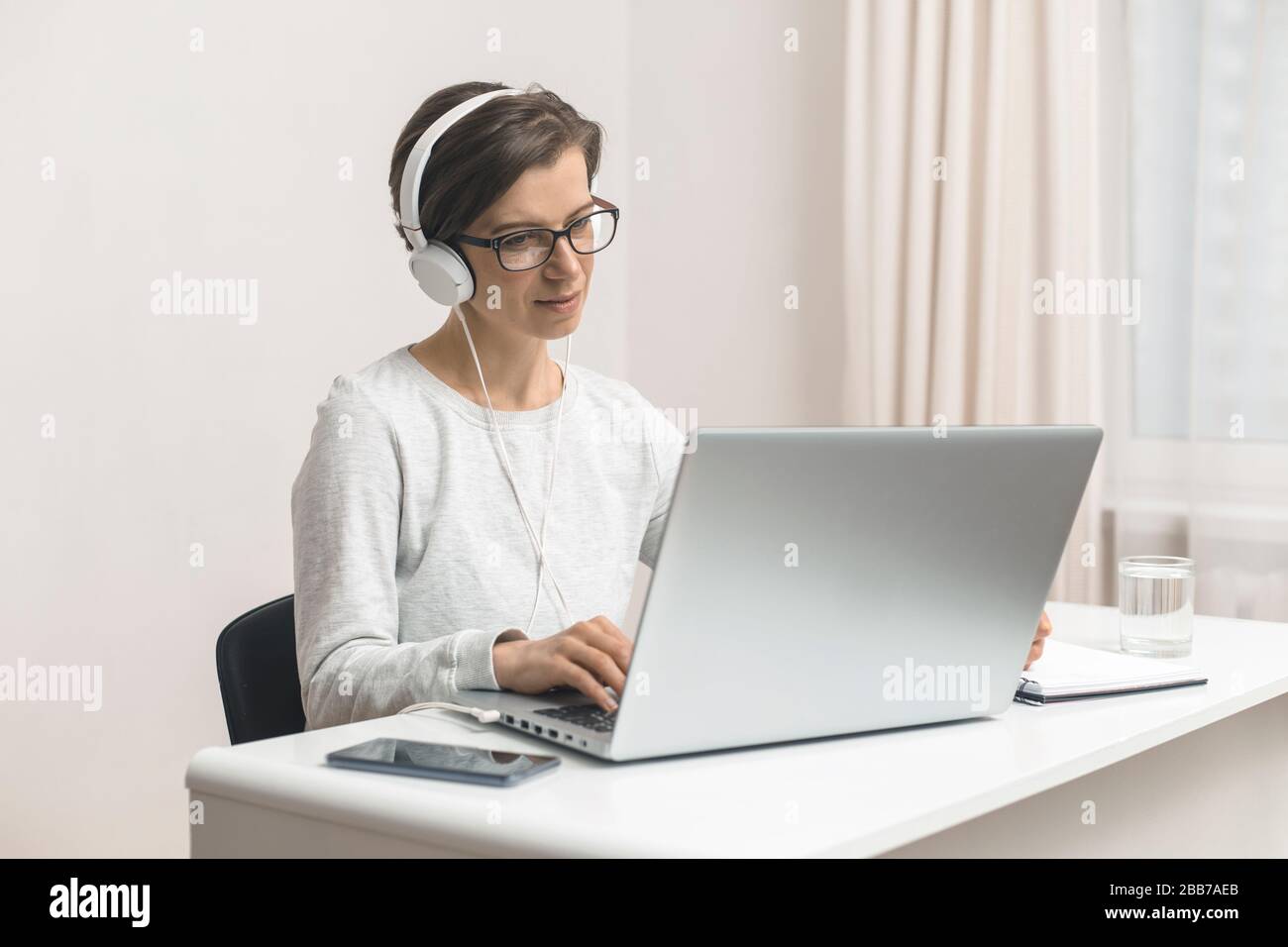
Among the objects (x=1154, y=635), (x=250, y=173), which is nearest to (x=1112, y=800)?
(x=1154, y=635)

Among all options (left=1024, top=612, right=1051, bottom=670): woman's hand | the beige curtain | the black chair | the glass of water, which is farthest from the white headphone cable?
the beige curtain

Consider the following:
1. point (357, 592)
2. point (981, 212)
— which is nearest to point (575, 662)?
point (357, 592)

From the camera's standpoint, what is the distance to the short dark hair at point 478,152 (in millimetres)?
1393

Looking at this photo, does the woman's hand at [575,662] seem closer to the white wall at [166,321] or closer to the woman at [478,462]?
the woman at [478,462]

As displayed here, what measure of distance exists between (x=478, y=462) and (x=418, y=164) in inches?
12.9

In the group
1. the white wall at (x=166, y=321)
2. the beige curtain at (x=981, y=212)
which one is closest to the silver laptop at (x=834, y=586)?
the white wall at (x=166, y=321)

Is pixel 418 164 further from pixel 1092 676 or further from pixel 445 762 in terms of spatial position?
pixel 1092 676

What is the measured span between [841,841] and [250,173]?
1.79m

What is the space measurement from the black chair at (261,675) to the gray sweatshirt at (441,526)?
85 mm

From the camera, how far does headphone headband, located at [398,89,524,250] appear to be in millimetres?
1398

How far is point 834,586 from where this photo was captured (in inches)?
38.2

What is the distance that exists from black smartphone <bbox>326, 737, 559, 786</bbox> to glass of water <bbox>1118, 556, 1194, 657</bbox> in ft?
2.57
